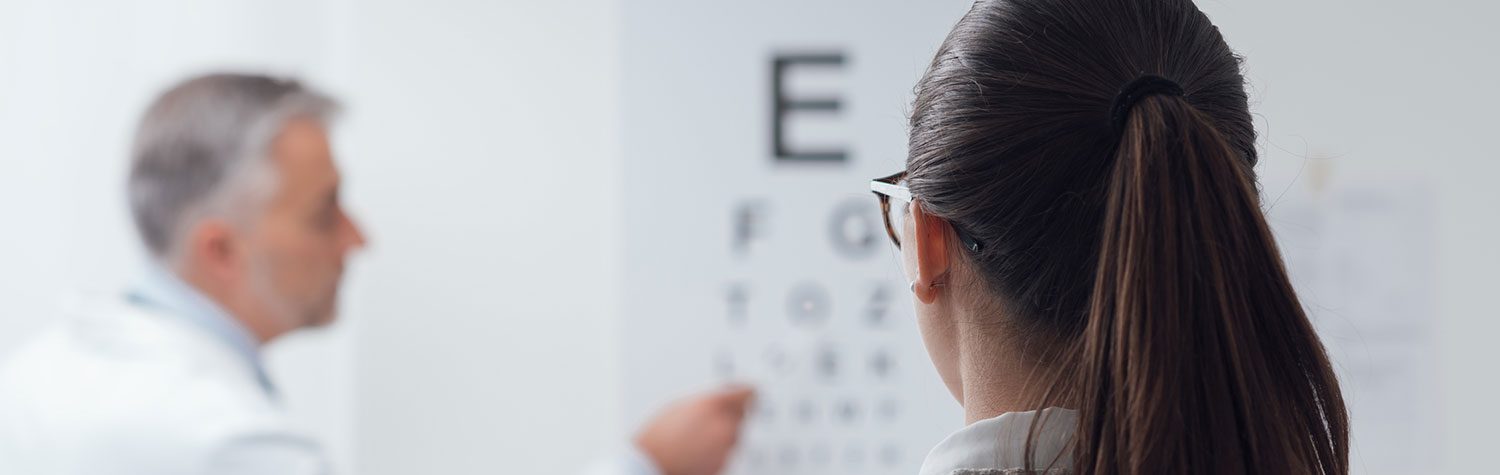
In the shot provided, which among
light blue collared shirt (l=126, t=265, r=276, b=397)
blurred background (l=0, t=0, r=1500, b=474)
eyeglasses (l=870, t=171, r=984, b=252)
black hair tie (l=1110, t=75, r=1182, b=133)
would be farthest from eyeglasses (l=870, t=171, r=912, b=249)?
light blue collared shirt (l=126, t=265, r=276, b=397)

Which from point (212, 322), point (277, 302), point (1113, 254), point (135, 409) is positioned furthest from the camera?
point (277, 302)

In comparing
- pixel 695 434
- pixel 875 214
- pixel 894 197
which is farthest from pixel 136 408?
pixel 894 197

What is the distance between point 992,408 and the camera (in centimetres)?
63

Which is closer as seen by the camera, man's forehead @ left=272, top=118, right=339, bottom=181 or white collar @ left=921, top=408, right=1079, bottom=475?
white collar @ left=921, top=408, right=1079, bottom=475

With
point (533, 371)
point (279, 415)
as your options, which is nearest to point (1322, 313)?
point (533, 371)

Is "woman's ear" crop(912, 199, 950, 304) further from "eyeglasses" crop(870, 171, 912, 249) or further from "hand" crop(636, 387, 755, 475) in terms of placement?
"hand" crop(636, 387, 755, 475)

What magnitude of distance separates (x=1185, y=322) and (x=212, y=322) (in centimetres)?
141

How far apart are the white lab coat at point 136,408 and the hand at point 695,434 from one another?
1.53ft

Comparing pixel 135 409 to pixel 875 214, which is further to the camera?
pixel 875 214

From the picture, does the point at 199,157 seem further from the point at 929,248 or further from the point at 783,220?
the point at 929,248

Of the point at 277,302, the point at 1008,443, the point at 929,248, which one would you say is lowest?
the point at 1008,443

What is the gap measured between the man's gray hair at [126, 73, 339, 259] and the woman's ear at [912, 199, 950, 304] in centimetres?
132

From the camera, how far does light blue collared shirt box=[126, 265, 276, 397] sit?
1.61m

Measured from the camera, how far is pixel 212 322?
1614 mm
